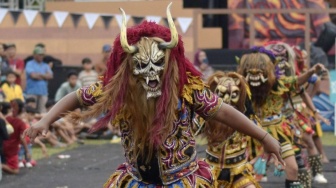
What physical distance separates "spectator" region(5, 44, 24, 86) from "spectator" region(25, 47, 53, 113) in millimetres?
191

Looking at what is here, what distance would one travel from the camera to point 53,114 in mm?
6891

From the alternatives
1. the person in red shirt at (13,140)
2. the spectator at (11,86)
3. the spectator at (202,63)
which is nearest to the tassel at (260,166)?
the person in red shirt at (13,140)

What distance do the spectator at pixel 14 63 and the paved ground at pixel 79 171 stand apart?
174 cm

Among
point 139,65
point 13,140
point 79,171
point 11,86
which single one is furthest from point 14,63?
point 139,65

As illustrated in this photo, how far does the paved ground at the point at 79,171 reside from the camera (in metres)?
14.5

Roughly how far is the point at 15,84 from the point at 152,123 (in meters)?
12.5

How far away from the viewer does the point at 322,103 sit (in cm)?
2252

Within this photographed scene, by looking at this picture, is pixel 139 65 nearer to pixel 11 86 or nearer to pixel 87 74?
pixel 11 86

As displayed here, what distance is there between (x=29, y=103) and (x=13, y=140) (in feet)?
11.9

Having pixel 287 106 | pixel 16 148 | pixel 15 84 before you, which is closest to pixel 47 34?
pixel 15 84

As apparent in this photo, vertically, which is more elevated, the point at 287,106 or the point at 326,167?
the point at 287,106

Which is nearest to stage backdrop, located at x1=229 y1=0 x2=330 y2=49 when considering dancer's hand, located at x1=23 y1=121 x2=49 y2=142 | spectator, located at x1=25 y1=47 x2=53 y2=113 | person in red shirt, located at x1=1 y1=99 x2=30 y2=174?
spectator, located at x1=25 y1=47 x2=53 y2=113

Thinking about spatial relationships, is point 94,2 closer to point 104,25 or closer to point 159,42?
point 104,25

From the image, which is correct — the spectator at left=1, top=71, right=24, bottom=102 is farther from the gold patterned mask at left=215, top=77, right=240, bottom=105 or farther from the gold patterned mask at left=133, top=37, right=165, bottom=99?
the gold patterned mask at left=133, top=37, right=165, bottom=99
